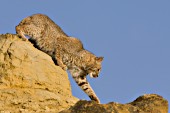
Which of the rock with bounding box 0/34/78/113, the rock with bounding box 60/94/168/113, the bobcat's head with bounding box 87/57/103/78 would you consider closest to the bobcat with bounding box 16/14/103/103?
the bobcat's head with bounding box 87/57/103/78

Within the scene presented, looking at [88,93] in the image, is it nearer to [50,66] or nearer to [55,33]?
[55,33]

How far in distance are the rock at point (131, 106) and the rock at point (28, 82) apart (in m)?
2.16

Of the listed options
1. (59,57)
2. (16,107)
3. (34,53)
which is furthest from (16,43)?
(59,57)

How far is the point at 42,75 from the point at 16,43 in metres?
1.24

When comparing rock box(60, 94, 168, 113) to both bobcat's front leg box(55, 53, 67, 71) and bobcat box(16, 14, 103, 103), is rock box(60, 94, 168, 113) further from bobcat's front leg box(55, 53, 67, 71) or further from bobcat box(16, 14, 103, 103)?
bobcat box(16, 14, 103, 103)

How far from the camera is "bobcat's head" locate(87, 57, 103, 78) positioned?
770 inches

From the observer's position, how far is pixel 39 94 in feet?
42.9

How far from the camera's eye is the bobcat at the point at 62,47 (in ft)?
60.4

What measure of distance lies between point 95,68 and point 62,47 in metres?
1.75

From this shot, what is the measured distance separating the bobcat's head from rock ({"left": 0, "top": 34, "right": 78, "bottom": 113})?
15.3 feet

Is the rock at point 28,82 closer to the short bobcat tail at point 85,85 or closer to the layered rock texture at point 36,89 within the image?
the layered rock texture at point 36,89

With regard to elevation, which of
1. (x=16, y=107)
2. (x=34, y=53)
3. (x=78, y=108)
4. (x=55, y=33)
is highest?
(x=55, y=33)

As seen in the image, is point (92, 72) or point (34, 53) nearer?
point (34, 53)

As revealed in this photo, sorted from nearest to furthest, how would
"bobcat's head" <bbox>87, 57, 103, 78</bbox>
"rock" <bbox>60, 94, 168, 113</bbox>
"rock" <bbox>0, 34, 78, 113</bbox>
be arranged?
"rock" <bbox>60, 94, 168, 113</bbox>
"rock" <bbox>0, 34, 78, 113</bbox>
"bobcat's head" <bbox>87, 57, 103, 78</bbox>
